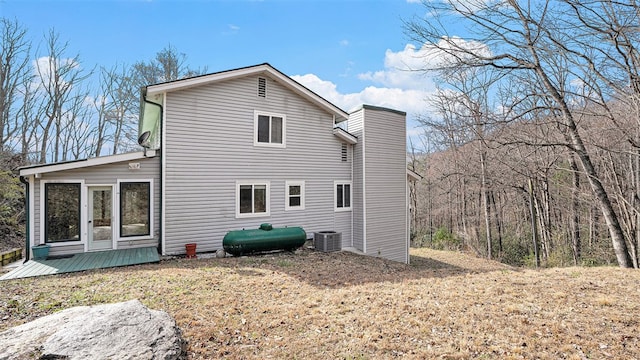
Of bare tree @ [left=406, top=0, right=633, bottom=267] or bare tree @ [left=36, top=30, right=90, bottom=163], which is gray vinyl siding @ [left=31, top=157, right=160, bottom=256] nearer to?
bare tree @ [left=406, top=0, right=633, bottom=267]

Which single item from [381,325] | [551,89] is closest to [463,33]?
[551,89]

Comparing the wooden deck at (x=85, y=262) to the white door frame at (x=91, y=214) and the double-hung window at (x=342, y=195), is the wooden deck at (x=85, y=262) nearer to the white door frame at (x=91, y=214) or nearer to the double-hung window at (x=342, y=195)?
the white door frame at (x=91, y=214)

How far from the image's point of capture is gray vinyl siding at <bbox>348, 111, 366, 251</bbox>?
1208cm

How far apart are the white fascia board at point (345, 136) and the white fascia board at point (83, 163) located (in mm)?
6306

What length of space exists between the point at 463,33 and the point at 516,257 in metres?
15.1

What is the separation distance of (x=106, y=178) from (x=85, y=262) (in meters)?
2.33

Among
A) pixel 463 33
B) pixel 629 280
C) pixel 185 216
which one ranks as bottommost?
pixel 629 280

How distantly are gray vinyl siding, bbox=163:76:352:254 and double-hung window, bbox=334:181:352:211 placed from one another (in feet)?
0.84

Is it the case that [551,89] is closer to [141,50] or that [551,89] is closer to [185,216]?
[185,216]

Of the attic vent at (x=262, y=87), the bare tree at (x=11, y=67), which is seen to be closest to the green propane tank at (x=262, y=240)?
the attic vent at (x=262, y=87)

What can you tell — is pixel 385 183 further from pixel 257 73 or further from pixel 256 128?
pixel 257 73

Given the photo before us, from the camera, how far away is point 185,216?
9.32m

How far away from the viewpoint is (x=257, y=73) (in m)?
10.5

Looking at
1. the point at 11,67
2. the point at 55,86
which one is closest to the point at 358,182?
the point at 11,67
